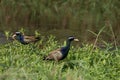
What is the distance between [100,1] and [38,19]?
2250 mm

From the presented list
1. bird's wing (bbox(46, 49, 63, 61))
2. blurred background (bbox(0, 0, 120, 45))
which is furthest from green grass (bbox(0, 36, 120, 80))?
blurred background (bbox(0, 0, 120, 45))

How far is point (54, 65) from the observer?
643 cm

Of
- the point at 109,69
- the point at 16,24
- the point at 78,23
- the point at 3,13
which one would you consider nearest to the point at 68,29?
the point at 78,23

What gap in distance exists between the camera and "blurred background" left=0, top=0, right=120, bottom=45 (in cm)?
1051

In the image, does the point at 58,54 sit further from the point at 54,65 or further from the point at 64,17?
the point at 64,17

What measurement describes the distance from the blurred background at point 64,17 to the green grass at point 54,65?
2.28m

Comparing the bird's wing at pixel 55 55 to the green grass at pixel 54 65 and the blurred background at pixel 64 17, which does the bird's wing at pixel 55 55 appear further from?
the blurred background at pixel 64 17

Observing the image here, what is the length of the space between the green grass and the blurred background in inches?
89.9

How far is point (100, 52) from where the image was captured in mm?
7340

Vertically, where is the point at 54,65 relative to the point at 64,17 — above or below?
below

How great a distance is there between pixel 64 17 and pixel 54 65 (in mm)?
5516

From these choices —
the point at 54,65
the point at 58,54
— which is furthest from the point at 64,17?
the point at 54,65

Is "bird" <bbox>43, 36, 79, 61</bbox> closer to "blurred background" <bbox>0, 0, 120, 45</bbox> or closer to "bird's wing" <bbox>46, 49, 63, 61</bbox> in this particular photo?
"bird's wing" <bbox>46, 49, 63, 61</bbox>

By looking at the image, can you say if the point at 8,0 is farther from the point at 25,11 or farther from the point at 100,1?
the point at 100,1
